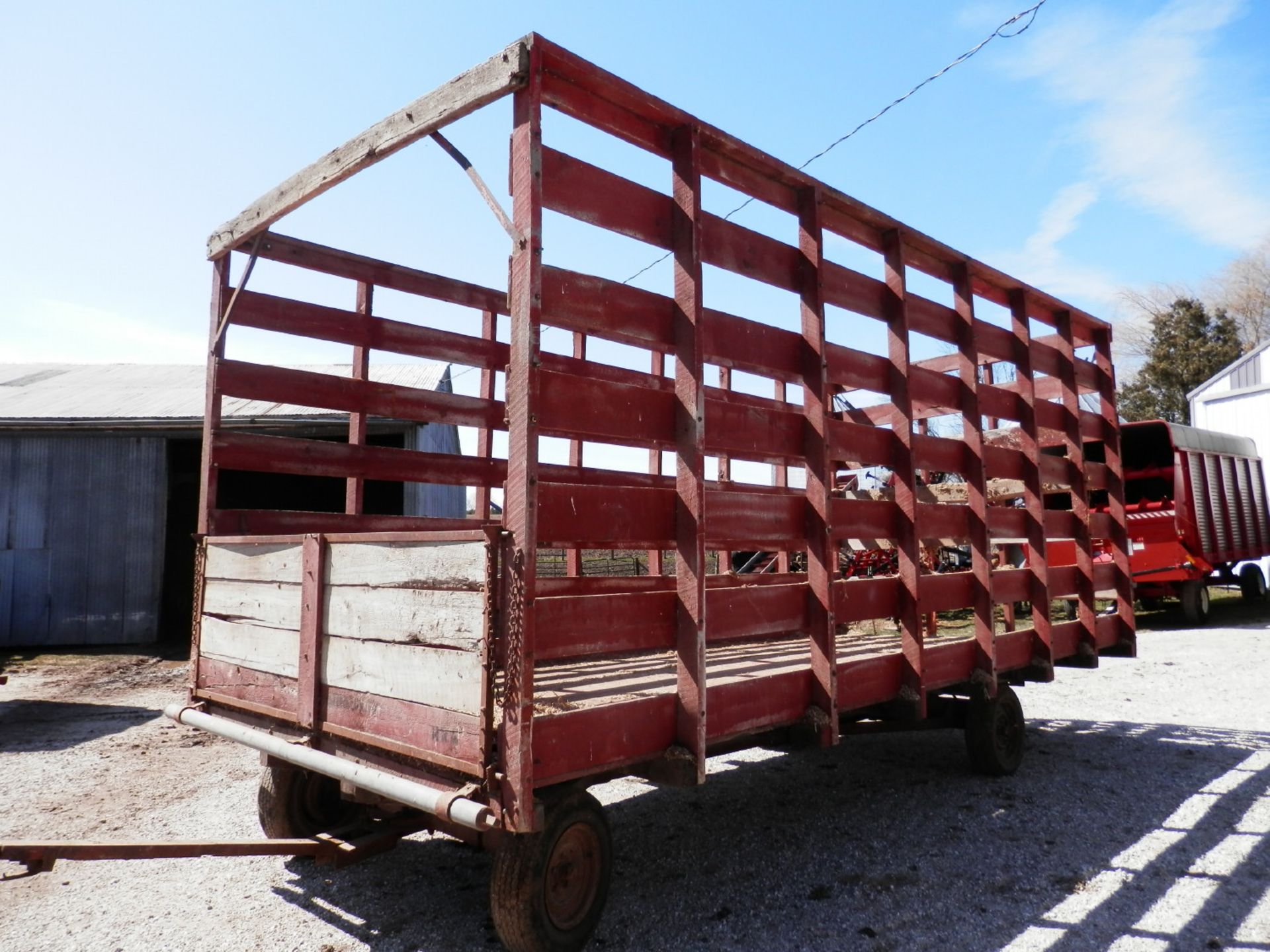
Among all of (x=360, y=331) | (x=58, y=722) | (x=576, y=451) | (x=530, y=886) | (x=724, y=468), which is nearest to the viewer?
(x=530, y=886)

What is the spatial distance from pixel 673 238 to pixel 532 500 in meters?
1.20

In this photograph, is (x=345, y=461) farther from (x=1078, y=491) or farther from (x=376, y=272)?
(x=1078, y=491)

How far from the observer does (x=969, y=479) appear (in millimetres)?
4473

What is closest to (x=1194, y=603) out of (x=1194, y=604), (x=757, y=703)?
(x=1194, y=604)

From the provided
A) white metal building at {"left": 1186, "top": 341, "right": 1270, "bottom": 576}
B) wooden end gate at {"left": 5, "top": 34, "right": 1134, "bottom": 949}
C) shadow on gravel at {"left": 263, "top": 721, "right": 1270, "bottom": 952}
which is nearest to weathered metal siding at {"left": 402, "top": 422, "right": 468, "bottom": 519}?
wooden end gate at {"left": 5, "top": 34, "right": 1134, "bottom": 949}

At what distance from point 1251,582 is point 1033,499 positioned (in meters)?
13.8

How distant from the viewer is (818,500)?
132 inches

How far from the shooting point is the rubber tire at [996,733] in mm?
4789

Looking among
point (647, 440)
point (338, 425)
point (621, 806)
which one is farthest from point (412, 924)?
point (338, 425)

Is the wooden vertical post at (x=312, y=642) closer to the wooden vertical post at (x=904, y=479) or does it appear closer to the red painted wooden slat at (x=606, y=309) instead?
the red painted wooden slat at (x=606, y=309)

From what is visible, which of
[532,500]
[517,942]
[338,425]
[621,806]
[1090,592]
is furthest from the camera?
[338,425]

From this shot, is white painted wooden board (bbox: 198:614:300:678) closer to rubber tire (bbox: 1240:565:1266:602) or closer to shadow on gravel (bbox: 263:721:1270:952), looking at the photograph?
shadow on gravel (bbox: 263:721:1270:952)

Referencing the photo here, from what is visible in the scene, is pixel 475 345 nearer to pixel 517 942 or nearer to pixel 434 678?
pixel 434 678

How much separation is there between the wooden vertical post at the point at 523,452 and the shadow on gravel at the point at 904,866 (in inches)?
42.9
